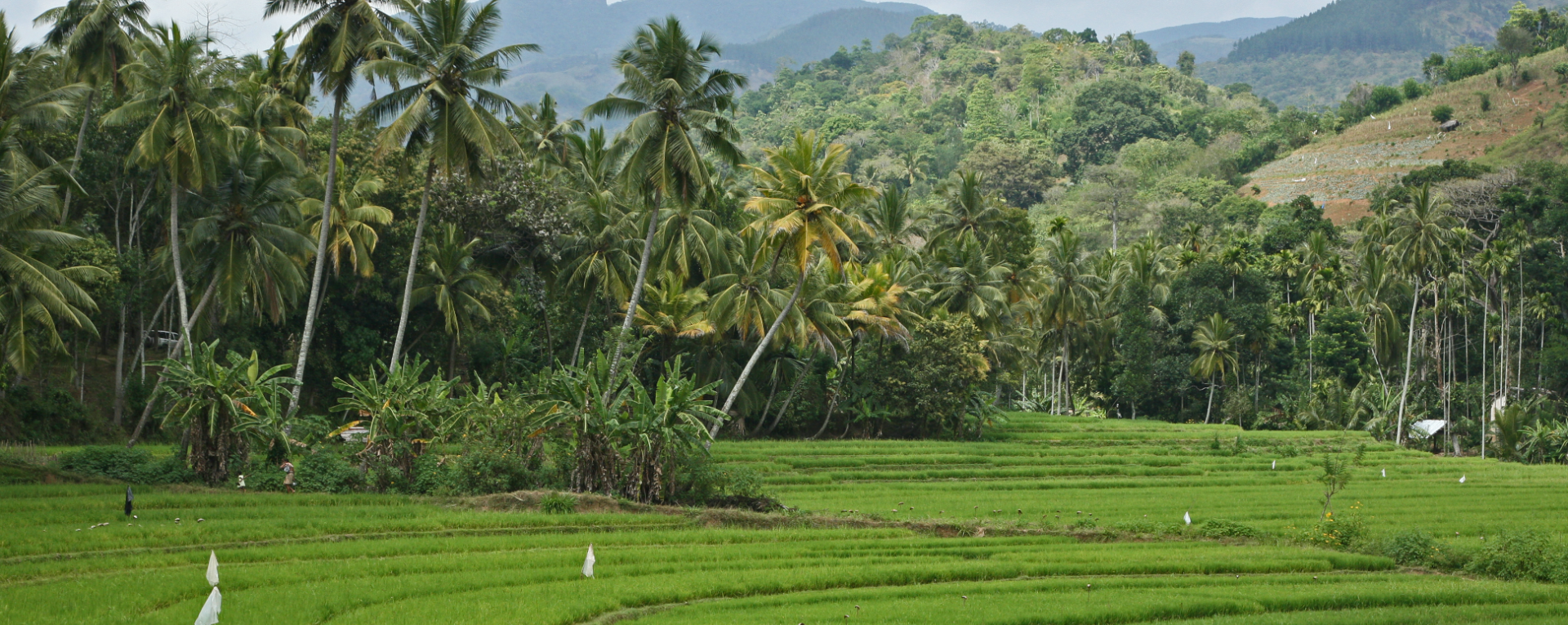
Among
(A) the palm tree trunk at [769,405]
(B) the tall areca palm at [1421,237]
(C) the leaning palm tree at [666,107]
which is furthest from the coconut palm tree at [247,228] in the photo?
(B) the tall areca palm at [1421,237]

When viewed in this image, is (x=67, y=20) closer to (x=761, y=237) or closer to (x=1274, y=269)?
(x=761, y=237)

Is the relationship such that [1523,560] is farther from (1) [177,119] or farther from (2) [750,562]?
(1) [177,119]

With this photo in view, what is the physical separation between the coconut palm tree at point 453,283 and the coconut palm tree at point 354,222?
1.96 m

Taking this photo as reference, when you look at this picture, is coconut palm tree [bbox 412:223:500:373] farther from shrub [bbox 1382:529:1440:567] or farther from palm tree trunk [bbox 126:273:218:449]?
shrub [bbox 1382:529:1440:567]

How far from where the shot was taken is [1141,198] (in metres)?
109

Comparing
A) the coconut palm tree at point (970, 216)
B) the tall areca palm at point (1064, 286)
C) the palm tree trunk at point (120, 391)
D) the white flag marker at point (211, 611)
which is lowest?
the white flag marker at point (211, 611)

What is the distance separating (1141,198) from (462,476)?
94.3m

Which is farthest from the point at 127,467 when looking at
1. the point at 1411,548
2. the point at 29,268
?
the point at 1411,548

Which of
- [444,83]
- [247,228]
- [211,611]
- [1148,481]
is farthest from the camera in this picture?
[1148,481]

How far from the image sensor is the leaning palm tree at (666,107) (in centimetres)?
3512

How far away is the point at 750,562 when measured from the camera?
67.7 ft

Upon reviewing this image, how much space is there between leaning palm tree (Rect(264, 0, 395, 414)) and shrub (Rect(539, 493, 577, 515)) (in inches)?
387

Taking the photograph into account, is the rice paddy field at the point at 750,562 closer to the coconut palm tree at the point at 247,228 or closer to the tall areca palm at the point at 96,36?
the coconut palm tree at the point at 247,228

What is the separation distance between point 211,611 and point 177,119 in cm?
2077
